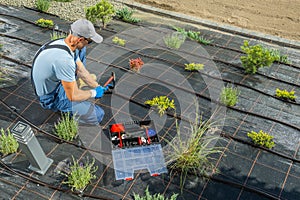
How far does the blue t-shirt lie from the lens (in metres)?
4.15

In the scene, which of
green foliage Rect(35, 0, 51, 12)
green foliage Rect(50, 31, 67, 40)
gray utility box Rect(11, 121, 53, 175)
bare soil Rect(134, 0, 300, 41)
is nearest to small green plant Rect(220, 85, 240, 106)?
gray utility box Rect(11, 121, 53, 175)

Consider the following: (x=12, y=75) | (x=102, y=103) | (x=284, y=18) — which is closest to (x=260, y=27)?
(x=284, y=18)

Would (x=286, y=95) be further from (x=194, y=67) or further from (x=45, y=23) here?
(x=45, y=23)

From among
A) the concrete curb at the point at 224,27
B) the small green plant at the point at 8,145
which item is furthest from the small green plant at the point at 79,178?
the concrete curb at the point at 224,27

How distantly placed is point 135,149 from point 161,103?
1.08m

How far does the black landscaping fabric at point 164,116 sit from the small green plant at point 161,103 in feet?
0.34

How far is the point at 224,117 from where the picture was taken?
5.18 m

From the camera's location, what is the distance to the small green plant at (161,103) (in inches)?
200

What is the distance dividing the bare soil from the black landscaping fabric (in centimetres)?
428

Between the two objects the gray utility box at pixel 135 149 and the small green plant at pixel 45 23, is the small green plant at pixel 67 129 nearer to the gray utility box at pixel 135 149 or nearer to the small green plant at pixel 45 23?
the gray utility box at pixel 135 149

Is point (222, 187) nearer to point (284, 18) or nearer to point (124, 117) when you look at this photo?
point (124, 117)

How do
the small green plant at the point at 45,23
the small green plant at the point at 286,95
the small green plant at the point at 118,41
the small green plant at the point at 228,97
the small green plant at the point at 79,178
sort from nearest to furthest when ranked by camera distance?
the small green plant at the point at 79,178, the small green plant at the point at 228,97, the small green plant at the point at 286,95, the small green plant at the point at 118,41, the small green plant at the point at 45,23

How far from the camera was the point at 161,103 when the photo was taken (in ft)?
16.8

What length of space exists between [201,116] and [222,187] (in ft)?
4.24
